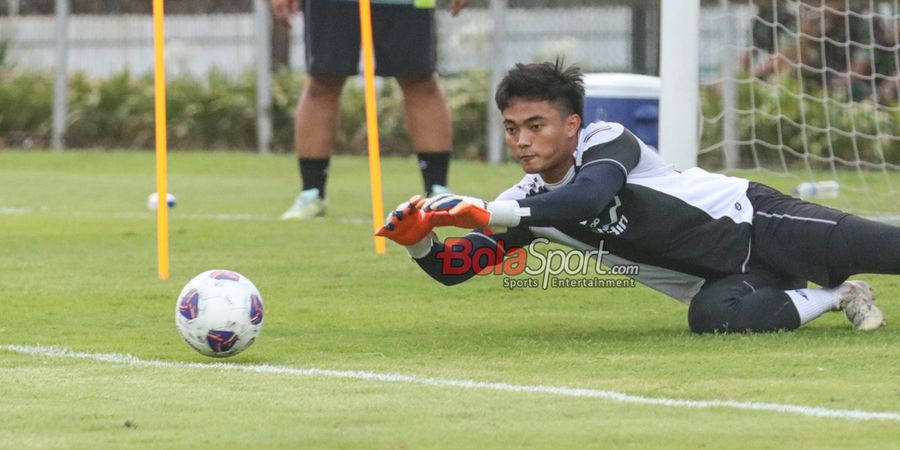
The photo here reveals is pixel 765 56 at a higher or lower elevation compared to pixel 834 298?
higher

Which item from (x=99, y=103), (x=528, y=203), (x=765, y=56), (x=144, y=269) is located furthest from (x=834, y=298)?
(x=99, y=103)

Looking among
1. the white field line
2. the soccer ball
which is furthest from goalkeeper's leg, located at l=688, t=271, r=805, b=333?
the soccer ball

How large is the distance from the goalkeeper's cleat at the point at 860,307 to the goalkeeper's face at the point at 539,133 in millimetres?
1114

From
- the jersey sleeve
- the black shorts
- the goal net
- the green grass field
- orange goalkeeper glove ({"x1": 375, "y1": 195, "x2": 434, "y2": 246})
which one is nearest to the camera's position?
the green grass field

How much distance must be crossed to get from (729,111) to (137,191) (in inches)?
185

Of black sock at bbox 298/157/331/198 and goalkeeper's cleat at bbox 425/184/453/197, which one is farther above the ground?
black sock at bbox 298/157/331/198

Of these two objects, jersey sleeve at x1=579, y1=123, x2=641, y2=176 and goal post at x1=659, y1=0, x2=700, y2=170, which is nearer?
jersey sleeve at x1=579, y1=123, x2=641, y2=176

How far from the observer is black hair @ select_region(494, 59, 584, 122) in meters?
5.43

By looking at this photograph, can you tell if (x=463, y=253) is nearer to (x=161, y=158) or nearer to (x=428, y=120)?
(x=161, y=158)

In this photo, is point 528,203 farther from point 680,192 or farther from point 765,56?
point 765,56

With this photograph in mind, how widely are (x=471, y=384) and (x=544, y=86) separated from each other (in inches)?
52.3

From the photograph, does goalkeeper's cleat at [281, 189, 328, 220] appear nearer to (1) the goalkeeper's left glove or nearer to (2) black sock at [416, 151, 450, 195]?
(2) black sock at [416, 151, 450, 195]

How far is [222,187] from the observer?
1257cm

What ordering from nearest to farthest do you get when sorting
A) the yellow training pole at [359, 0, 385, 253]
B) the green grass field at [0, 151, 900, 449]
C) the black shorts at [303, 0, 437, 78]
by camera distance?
the green grass field at [0, 151, 900, 449], the yellow training pole at [359, 0, 385, 253], the black shorts at [303, 0, 437, 78]
